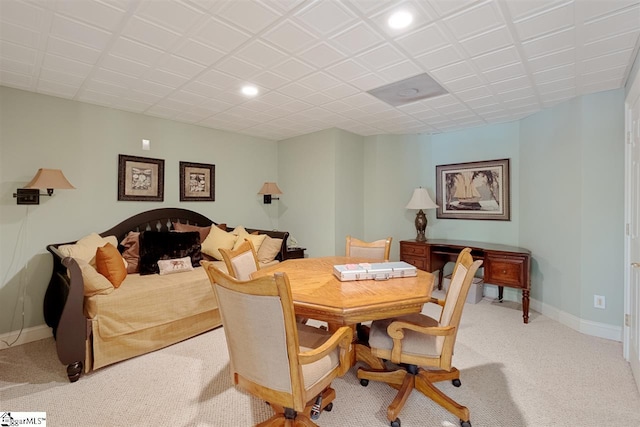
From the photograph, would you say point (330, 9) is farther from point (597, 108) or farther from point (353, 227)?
point (353, 227)

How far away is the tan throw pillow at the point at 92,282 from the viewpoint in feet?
7.54

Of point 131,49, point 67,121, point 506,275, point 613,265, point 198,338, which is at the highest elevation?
point 131,49

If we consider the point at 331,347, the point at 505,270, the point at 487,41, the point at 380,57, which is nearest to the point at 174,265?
the point at 331,347

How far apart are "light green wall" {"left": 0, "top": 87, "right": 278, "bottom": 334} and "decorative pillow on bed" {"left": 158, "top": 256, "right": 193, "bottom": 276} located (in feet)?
2.92

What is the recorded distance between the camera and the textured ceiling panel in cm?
176

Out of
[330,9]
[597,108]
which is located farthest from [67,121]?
[597,108]

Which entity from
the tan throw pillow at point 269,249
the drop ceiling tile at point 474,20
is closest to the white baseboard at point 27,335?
the tan throw pillow at point 269,249

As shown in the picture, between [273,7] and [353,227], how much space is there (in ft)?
11.2

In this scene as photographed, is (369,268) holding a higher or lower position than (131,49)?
lower

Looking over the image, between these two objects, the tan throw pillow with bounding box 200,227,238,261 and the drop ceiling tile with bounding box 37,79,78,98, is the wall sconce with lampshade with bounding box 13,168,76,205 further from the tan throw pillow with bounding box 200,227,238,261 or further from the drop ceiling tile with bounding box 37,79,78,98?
the tan throw pillow with bounding box 200,227,238,261

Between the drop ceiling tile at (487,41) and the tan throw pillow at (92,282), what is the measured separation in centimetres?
327

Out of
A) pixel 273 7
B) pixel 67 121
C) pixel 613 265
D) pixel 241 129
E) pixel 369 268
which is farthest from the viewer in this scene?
pixel 241 129

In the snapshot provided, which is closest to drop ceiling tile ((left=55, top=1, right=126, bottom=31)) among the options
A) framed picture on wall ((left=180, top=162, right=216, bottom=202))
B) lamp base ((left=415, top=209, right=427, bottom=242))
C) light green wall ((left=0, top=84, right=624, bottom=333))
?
light green wall ((left=0, top=84, right=624, bottom=333))

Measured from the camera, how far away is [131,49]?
2178 mm
